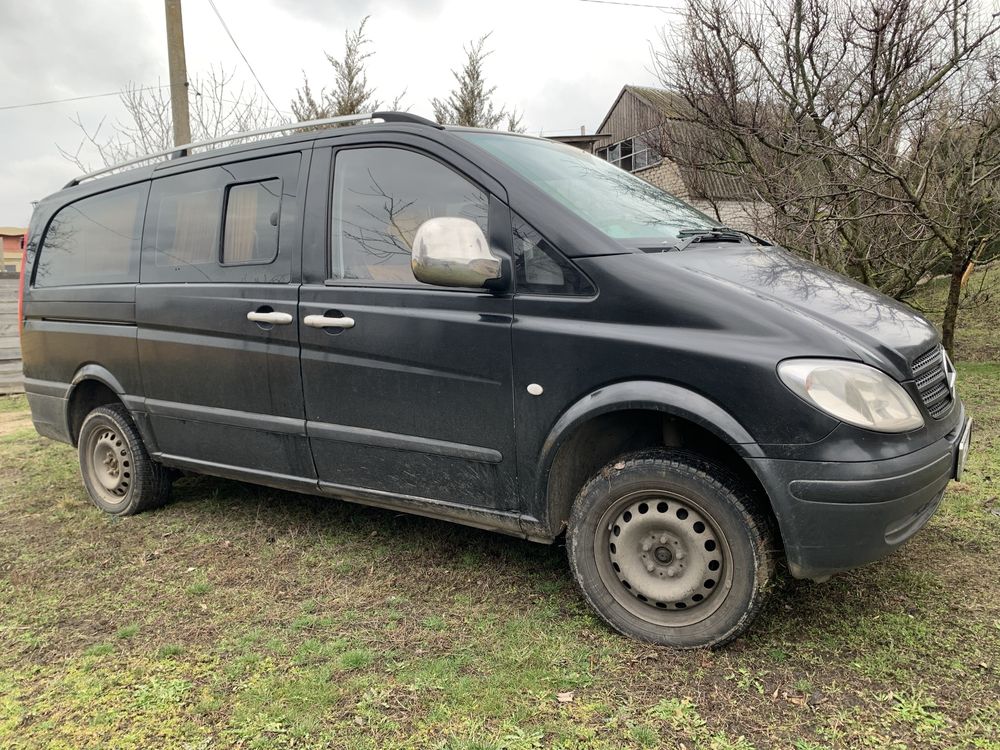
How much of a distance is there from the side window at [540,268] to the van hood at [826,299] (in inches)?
13.3

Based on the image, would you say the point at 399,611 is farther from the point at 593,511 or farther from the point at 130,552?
the point at 130,552

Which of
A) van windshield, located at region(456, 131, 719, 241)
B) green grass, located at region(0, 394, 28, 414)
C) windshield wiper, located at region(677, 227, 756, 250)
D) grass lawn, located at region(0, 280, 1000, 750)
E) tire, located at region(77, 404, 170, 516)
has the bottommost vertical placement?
green grass, located at region(0, 394, 28, 414)

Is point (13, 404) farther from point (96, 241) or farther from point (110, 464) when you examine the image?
point (96, 241)

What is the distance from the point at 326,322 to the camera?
10.5 feet

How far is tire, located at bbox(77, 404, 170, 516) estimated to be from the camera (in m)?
4.28

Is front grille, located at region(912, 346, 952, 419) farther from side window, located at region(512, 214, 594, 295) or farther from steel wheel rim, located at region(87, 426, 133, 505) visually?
steel wheel rim, located at region(87, 426, 133, 505)

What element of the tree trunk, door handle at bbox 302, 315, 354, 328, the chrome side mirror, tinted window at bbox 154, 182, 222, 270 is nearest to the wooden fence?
tinted window at bbox 154, 182, 222, 270

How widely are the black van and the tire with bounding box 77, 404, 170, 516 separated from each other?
35 centimetres

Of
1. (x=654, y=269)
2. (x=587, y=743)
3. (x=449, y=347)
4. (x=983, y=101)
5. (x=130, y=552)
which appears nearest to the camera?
(x=587, y=743)

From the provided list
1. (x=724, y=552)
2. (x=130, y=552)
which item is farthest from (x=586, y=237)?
(x=130, y=552)

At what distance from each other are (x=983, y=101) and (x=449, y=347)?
255 inches

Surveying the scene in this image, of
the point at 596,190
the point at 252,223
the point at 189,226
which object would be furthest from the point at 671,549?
the point at 189,226

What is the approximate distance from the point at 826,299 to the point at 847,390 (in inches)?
19.0

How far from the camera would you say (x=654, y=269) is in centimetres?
261
